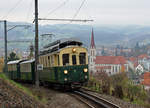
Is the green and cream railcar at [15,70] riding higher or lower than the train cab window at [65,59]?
lower

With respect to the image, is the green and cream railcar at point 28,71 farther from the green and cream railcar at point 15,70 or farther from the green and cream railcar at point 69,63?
the green and cream railcar at point 69,63

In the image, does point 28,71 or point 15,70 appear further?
point 15,70

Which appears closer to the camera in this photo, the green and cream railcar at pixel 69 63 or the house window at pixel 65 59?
the green and cream railcar at pixel 69 63

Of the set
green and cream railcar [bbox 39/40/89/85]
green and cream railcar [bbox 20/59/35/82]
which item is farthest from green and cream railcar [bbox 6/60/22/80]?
green and cream railcar [bbox 39/40/89/85]

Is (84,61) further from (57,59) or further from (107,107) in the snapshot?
(107,107)

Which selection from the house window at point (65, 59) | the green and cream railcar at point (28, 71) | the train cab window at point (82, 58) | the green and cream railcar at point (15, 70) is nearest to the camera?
the house window at point (65, 59)

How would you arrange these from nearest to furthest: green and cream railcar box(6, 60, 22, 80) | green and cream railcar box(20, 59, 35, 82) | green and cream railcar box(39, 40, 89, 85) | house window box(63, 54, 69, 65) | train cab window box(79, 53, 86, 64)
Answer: green and cream railcar box(39, 40, 89, 85) → house window box(63, 54, 69, 65) → train cab window box(79, 53, 86, 64) → green and cream railcar box(20, 59, 35, 82) → green and cream railcar box(6, 60, 22, 80)

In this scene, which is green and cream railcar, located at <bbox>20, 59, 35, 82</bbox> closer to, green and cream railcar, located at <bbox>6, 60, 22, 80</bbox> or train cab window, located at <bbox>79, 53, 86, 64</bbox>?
green and cream railcar, located at <bbox>6, 60, 22, 80</bbox>

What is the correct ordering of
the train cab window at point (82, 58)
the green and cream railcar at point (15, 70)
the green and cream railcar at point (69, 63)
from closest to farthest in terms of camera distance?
→ 1. the green and cream railcar at point (69, 63)
2. the train cab window at point (82, 58)
3. the green and cream railcar at point (15, 70)

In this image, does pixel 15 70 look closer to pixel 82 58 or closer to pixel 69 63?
pixel 82 58

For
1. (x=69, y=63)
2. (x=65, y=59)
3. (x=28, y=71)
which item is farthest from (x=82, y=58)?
(x=28, y=71)

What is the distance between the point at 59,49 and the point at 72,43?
144cm

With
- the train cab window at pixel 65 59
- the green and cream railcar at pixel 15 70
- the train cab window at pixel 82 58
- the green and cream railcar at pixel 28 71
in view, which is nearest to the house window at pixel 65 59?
the train cab window at pixel 65 59

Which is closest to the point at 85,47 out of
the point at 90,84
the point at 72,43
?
the point at 72,43
